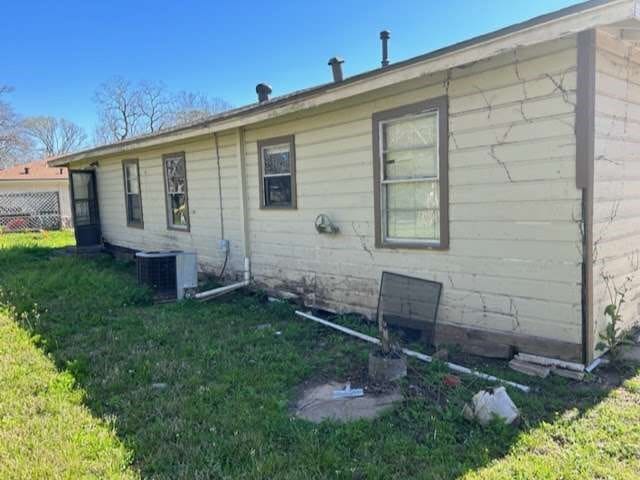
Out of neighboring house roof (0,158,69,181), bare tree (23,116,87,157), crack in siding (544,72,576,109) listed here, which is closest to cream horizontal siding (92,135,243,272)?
crack in siding (544,72,576,109)

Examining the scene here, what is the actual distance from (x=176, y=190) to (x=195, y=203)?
0.83 metres

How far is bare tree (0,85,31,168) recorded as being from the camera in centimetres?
3275

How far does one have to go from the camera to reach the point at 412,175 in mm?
4801

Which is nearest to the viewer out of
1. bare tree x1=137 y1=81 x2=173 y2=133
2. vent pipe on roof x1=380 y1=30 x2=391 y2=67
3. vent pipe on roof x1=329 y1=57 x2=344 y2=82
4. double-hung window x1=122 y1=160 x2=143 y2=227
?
vent pipe on roof x1=380 y1=30 x2=391 y2=67

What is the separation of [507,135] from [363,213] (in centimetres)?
187

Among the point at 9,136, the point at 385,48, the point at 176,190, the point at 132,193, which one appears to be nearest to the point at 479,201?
the point at 385,48

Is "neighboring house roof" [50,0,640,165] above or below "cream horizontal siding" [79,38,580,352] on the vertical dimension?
above

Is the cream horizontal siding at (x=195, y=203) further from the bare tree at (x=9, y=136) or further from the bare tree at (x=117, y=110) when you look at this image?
the bare tree at (x=117, y=110)

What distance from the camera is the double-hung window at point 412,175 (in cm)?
448

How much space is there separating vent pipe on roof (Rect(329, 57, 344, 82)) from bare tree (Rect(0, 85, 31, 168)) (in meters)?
33.5

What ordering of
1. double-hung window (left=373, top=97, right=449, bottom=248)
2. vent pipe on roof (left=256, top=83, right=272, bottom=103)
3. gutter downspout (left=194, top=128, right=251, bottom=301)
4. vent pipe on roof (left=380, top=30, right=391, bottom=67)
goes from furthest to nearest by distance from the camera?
1. vent pipe on roof (left=256, top=83, right=272, bottom=103)
2. vent pipe on roof (left=380, top=30, right=391, bottom=67)
3. gutter downspout (left=194, top=128, right=251, bottom=301)
4. double-hung window (left=373, top=97, right=449, bottom=248)

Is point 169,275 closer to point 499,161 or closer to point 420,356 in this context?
point 420,356

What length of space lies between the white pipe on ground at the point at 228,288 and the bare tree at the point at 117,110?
3438 centimetres

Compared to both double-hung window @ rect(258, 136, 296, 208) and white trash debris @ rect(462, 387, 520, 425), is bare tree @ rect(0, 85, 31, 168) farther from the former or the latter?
white trash debris @ rect(462, 387, 520, 425)
